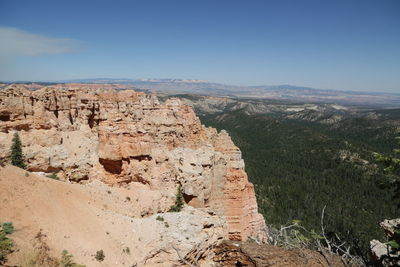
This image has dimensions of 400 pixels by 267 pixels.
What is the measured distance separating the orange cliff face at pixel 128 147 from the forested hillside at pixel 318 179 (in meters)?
9.48

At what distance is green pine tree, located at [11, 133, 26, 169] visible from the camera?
59.7ft

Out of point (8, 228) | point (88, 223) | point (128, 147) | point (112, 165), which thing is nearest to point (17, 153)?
point (112, 165)

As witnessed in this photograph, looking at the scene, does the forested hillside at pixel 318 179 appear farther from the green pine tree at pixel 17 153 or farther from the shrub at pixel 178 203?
the green pine tree at pixel 17 153

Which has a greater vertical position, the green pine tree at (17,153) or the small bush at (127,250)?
the green pine tree at (17,153)

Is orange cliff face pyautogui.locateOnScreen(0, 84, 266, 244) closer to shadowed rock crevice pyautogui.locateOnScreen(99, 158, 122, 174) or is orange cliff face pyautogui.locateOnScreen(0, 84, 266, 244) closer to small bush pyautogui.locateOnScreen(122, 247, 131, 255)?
Result: shadowed rock crevice pyautogui.locateOnScreen(99, 158, 122, 174)

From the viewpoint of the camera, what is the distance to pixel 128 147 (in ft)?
71.5

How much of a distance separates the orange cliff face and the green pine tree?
0.44 meters

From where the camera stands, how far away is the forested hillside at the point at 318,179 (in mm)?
62875

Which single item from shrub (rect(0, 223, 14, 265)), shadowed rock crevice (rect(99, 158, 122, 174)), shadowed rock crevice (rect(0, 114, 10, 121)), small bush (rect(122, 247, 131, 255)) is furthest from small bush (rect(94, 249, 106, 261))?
shadowed rock crevice (rect(0, 114, 10, 121))

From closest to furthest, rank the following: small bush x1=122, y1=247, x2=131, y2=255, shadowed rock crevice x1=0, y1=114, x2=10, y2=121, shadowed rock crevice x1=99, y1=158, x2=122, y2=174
A: small bush x1=122, y1=247, x2=131, y2=255, shadowed rock crevice x1=0, y1=114, x2=10, y2=121, shadowed rock crevice x1=99, y1=158, x2=122, y2=174

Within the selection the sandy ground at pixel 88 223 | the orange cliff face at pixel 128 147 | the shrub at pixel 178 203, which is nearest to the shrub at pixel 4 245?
the sandy ground at pixel 88 223

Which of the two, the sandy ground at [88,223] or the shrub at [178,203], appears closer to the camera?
the sandy ground at [88,223]

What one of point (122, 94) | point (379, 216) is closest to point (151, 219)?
point (122, 94)

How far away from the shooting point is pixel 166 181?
2231 centimetres
